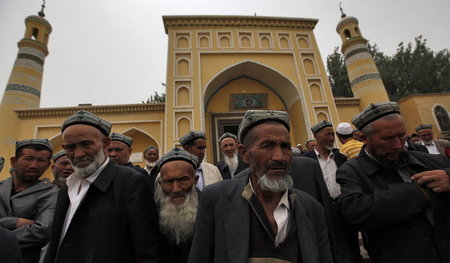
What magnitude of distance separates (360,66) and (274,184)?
46.3 feet

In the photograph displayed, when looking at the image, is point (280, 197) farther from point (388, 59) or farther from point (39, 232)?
point (388, 59)

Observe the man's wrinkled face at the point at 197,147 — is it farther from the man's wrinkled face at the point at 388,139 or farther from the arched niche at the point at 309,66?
the arched niche at the point at 309,66

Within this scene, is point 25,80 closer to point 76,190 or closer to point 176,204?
point 76,190

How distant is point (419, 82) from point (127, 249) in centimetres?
2566

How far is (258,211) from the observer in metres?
1.24

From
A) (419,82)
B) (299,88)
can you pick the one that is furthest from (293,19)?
(419,82)

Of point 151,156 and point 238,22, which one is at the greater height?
point 238,22

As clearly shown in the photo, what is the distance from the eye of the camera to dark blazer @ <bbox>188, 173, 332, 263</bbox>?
1.14 metres

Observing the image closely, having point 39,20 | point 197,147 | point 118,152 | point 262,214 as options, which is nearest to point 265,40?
point 197,147

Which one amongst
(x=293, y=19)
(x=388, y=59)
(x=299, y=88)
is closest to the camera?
(x=299, y=88)

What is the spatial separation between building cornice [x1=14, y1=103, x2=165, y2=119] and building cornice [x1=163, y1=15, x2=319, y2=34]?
14.2 ft

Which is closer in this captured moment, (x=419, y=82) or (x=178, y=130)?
(x=178, y=130)

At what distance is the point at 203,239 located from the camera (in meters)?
1.22

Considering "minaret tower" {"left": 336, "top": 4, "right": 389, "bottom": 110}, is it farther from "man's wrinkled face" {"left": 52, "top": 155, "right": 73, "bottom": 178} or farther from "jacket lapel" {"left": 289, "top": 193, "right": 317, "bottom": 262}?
"man's wrinkled face" {"left": 52, "top": 155, "right": 73, "bottom": 178}
